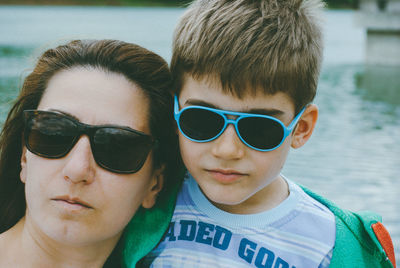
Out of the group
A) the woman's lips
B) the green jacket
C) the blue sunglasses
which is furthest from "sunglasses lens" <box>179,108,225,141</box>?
the woman's lips

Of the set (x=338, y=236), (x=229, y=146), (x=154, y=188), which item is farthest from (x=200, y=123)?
(x=338, y=236)

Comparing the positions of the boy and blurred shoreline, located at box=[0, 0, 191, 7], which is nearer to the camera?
the boy

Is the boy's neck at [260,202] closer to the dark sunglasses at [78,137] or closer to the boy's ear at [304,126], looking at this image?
the boy's ear at [304,126]

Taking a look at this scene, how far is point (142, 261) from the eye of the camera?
6.76 ft

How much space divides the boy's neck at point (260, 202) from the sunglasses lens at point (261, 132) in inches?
11.3

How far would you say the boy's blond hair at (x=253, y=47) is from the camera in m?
1.82

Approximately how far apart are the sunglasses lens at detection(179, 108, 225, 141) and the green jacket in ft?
1.29

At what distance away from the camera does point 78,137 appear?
178 cm

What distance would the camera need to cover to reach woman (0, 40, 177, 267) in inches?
70.2

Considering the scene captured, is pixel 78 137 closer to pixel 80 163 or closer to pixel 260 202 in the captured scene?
pixel 80 163

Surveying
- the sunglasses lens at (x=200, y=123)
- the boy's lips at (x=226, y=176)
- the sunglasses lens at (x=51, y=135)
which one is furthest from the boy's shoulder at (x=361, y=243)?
the sunglasses lens at (x=51, y=135)

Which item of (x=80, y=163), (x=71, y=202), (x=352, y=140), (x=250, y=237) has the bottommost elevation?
(x=352, y=140)

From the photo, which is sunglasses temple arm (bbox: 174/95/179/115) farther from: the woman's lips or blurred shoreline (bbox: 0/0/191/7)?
blurred shoreline (bbox: 0/0/191/7)

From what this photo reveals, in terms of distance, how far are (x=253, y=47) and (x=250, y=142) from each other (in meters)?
0.38
